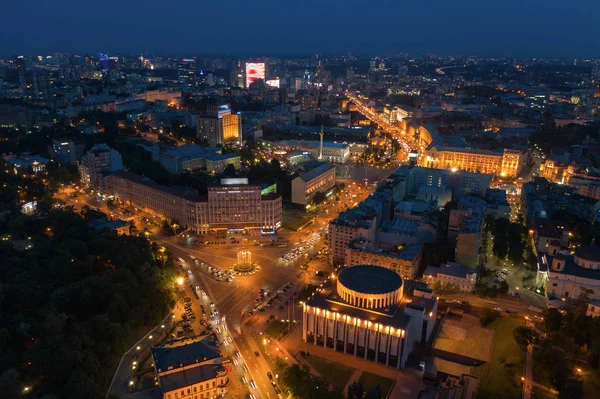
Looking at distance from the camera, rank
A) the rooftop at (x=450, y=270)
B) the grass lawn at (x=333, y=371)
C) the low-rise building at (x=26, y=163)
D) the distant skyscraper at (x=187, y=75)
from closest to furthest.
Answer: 1. the grass lawn at (x=333, y=371)
2. the rooftop at (x=450, y=270)
3. the low-rise building at (x=26, y=163)
4. the distant skyscraper at (x=187, y=75)

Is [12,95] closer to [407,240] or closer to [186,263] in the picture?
[186,263]

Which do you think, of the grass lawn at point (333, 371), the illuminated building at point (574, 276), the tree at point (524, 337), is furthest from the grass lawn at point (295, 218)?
the tree at point (524, 337)

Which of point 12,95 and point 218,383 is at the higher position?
point 12,95

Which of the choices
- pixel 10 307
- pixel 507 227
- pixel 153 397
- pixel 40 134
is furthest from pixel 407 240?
pixel 40 134

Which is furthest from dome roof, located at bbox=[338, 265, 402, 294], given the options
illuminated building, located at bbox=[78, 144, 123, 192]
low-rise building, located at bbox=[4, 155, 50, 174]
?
low-rise building, located at bbox=[4, 155, 50, 174]

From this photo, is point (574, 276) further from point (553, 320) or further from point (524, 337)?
point (524, 337)

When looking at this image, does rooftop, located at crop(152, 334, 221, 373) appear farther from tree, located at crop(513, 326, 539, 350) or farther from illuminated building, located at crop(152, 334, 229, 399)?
tree, located at crop(513, 326, 539, 350)

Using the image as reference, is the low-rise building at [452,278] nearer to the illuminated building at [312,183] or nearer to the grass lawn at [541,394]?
the grass lawn at [541,394]
